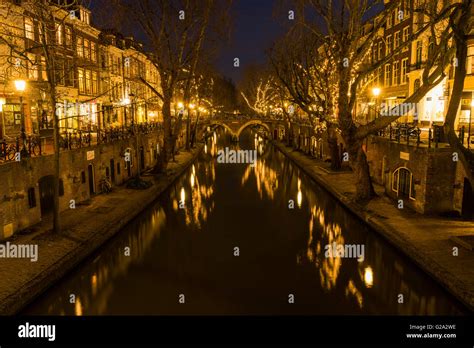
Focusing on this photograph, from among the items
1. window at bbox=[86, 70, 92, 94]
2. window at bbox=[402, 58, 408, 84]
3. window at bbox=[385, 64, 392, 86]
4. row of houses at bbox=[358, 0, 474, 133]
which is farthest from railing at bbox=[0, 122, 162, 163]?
window at bbox=[385, 64, 392, 86]

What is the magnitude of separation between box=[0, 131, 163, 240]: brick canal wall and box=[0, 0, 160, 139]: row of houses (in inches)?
87.1

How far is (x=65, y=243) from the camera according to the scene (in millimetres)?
15633

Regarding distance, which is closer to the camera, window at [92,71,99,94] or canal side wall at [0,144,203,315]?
canal side wall at [0,144,203,315]

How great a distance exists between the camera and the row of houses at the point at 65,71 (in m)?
17.8

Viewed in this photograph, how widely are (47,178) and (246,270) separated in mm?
10436

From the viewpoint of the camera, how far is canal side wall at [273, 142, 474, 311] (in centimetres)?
1209

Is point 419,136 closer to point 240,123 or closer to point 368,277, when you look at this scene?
point 368,277

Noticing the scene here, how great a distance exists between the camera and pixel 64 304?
13.0 metres

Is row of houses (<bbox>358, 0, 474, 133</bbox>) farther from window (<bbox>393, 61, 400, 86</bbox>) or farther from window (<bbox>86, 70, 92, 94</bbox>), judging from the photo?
window (<bbox>86, 70, 92, 94</bbox>)

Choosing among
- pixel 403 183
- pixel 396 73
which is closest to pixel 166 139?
pixel 403 183

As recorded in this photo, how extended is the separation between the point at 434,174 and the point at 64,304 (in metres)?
15.2

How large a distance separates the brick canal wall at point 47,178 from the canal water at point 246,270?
3.21m

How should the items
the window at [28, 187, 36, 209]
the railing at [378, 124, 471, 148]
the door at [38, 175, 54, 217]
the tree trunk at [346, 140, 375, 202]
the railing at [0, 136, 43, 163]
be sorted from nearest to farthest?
1. the railing at [0, 136, 43, 163]
2. the window at [28, 187, 36, 209]
3. the railing at [378, 124, 471, 148]
4. the door at [38, 175, 54, 217]
5. the tree trunk at [346, 140, 375, 202]

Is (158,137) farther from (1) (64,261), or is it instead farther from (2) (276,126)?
(2) (276,126)
